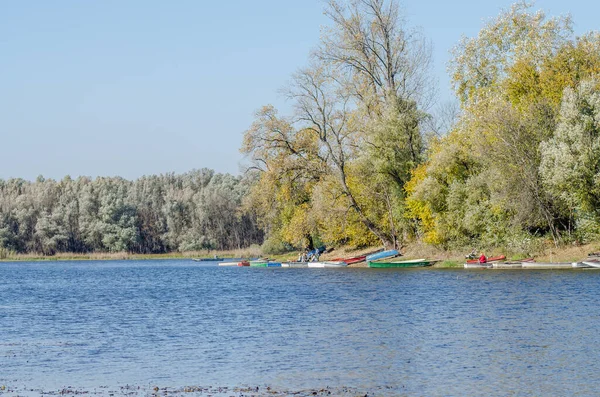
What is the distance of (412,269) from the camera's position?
203 ft

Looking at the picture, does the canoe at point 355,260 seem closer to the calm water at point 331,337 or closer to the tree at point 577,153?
the tree at point 577,153

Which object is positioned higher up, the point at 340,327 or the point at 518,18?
the point at 518,18

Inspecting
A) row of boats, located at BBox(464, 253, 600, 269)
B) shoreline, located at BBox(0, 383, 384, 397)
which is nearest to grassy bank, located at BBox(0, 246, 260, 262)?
row of boats, located at BBox(464, 253, 600, 269)

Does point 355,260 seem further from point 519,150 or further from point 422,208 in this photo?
point 519,150

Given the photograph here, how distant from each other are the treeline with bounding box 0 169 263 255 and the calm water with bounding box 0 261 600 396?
3265 inches

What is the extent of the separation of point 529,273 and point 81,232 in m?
95.6

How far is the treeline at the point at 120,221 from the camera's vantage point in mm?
131375

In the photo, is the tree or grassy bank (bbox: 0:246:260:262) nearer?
the tree

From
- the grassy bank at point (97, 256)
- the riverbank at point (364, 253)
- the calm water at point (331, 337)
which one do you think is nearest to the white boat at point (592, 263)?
the calm water at point (331, 337)

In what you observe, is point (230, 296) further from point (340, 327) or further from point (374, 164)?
point (374, 164)

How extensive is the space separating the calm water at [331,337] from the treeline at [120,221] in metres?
82.9

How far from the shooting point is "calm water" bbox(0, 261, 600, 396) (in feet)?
65.4

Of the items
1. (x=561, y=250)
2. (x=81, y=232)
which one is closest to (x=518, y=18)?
(x=561, y=250)

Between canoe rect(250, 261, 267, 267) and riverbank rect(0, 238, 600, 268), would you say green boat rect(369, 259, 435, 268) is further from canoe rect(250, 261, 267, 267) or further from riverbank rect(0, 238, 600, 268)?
canoe rect(250, 261, 267, 267)
